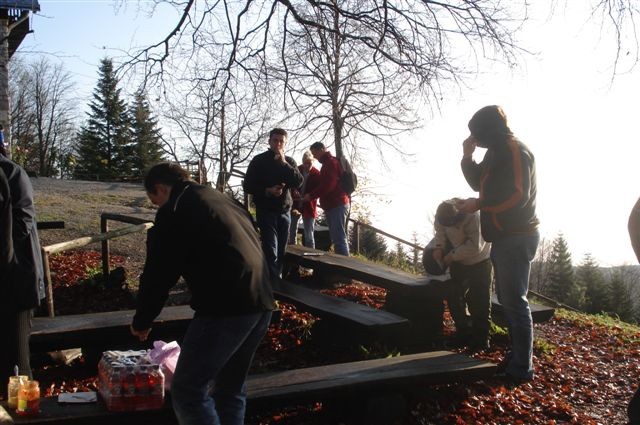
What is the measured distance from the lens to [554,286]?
47.8 meters

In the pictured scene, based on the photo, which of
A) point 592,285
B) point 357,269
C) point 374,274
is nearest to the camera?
point 374,274

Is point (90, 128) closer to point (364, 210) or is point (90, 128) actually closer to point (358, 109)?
point (364, 210)

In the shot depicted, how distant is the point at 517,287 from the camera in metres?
4.90

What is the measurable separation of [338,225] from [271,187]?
2.22 meters

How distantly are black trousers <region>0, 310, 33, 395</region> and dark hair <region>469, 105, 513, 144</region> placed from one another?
3522 millimetres

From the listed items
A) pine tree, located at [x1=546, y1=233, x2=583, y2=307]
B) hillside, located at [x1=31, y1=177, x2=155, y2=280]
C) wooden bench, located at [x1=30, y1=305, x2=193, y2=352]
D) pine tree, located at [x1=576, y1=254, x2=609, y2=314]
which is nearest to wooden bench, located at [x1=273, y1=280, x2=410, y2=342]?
wooden bench, located at [x1=30, y1=305, x2=193, y2=352]

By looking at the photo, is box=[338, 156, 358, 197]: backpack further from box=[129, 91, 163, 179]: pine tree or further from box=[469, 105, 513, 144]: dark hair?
box=[129, 91, 163, 179]: pine tree

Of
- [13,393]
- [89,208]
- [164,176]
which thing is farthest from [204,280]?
[89,208]

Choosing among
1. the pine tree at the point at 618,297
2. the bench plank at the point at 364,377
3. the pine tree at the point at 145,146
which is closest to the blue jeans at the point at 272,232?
the bench plank at the point at 364,377

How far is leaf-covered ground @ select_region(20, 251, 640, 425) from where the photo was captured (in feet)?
14.8

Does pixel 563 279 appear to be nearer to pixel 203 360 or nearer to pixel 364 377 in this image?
pixel 364 377

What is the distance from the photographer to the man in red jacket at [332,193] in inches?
351

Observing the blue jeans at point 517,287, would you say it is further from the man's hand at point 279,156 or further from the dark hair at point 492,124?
the man's hand at point 279,156

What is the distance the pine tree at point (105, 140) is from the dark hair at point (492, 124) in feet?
139
